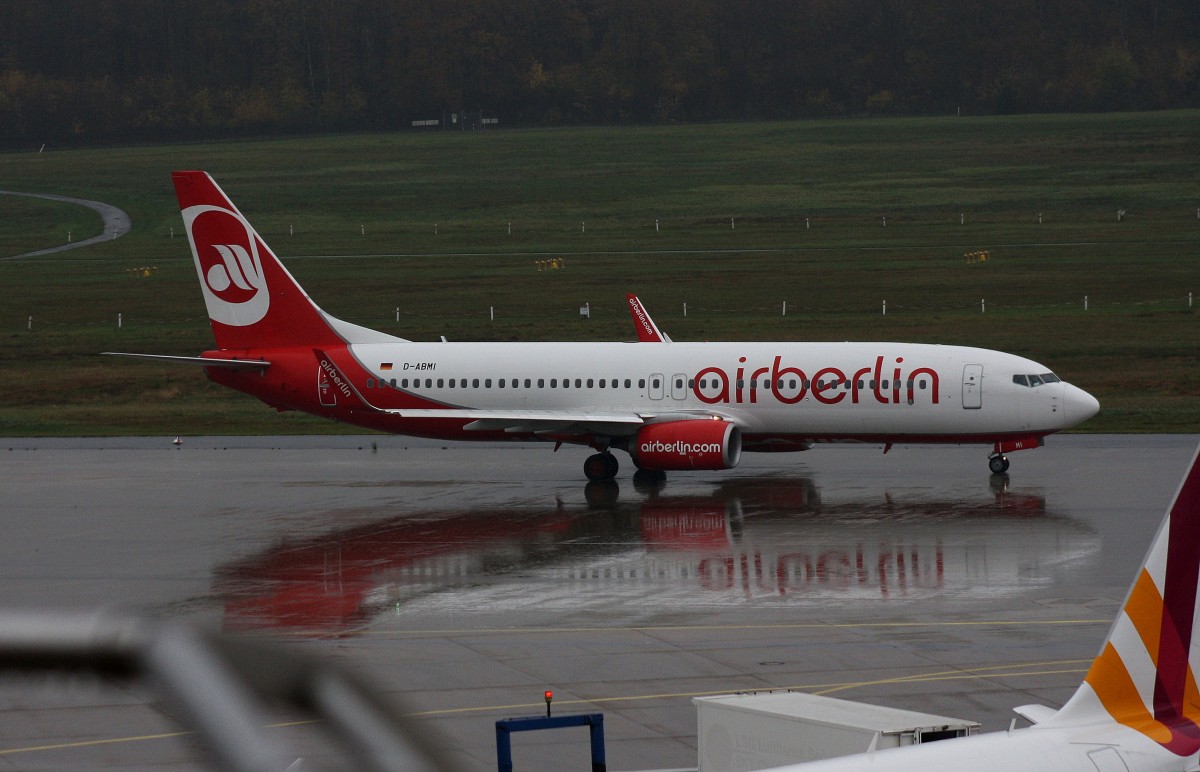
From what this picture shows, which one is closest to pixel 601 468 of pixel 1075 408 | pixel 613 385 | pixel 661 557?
pixel 613 385

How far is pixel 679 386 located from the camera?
43.2 meters

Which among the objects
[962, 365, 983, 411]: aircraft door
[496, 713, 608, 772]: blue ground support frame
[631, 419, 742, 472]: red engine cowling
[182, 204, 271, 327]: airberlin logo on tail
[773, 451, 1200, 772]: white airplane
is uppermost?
[182, 204, 271, 327]: airberlin logo on tail

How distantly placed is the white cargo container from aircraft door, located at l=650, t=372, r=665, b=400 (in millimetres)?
26935

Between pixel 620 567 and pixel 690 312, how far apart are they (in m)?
57.7

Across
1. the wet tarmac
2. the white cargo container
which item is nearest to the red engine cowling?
the wet tarmac

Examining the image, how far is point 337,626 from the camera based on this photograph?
26.6 m

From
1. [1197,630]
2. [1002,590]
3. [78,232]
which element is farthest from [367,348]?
[78,232]

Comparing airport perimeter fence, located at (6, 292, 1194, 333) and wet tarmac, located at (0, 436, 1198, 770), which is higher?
airport perimeter fence, located at (6, 292, 1194, 333)

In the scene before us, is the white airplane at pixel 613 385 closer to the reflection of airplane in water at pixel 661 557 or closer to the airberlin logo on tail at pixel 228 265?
the airberlin logo on tail at pixel 228 265

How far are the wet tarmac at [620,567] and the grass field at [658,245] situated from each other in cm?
1409

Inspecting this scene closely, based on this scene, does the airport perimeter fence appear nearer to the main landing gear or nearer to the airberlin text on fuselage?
the main landing gear

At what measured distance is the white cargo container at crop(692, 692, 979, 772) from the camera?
48.2 ft

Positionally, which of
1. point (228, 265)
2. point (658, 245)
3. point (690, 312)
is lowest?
point (228, 265)

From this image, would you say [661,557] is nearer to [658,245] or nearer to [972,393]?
[972,393]
